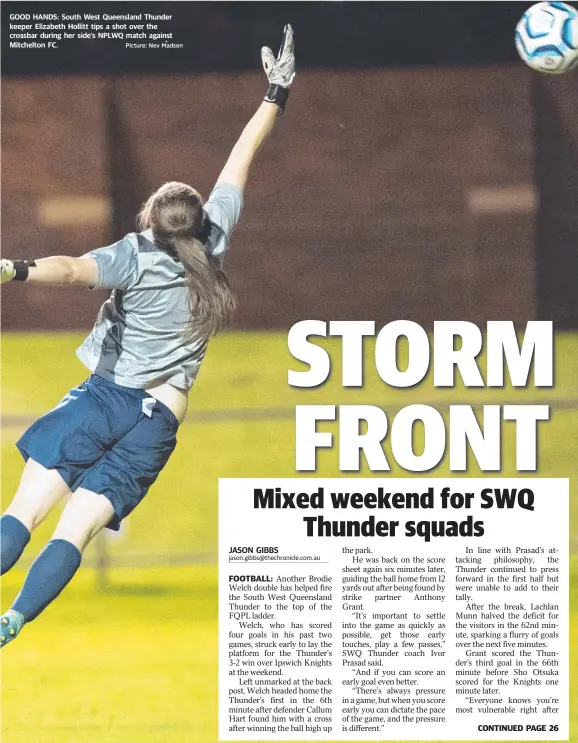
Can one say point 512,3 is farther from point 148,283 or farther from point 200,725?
point 200,725

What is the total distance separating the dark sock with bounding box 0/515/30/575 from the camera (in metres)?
3.55

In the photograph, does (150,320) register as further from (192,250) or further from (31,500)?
(31,500)

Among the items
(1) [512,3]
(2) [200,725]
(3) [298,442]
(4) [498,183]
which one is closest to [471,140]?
(4) [498,183]

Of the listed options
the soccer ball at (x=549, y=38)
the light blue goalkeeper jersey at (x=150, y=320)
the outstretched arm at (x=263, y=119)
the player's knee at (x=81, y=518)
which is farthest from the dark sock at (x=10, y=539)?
the soccer ball at (x=549, y=38)

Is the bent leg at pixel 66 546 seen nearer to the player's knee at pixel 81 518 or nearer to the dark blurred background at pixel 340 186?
the player's knee at pixel 81 518

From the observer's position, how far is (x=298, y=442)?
405cm

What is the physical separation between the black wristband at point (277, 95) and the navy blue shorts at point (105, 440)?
1.21 m

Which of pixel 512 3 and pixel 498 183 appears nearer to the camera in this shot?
pixel 512 3

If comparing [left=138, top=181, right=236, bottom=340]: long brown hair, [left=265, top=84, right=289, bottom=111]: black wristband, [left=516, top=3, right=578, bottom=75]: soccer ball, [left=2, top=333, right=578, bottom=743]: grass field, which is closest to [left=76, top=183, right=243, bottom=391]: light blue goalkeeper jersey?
[left=138, top=181, right=236, bottom=340]: long brown hair

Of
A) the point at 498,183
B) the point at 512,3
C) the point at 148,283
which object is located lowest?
the point at 148,283

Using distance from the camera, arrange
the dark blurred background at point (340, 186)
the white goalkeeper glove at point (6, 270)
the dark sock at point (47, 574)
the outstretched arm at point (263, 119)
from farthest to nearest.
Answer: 1. the dark blurred background at point (340, 186)
2. the outstretched arm at point (263, 119)
3. the dark sock at point (47, 574)
4. the white goalkeeper glove at point (6, 270)

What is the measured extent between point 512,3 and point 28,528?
2824 mm

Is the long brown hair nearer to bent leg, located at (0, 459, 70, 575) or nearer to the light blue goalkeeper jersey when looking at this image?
the light blue goalkeeper jersey

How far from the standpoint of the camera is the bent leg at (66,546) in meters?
3.54
